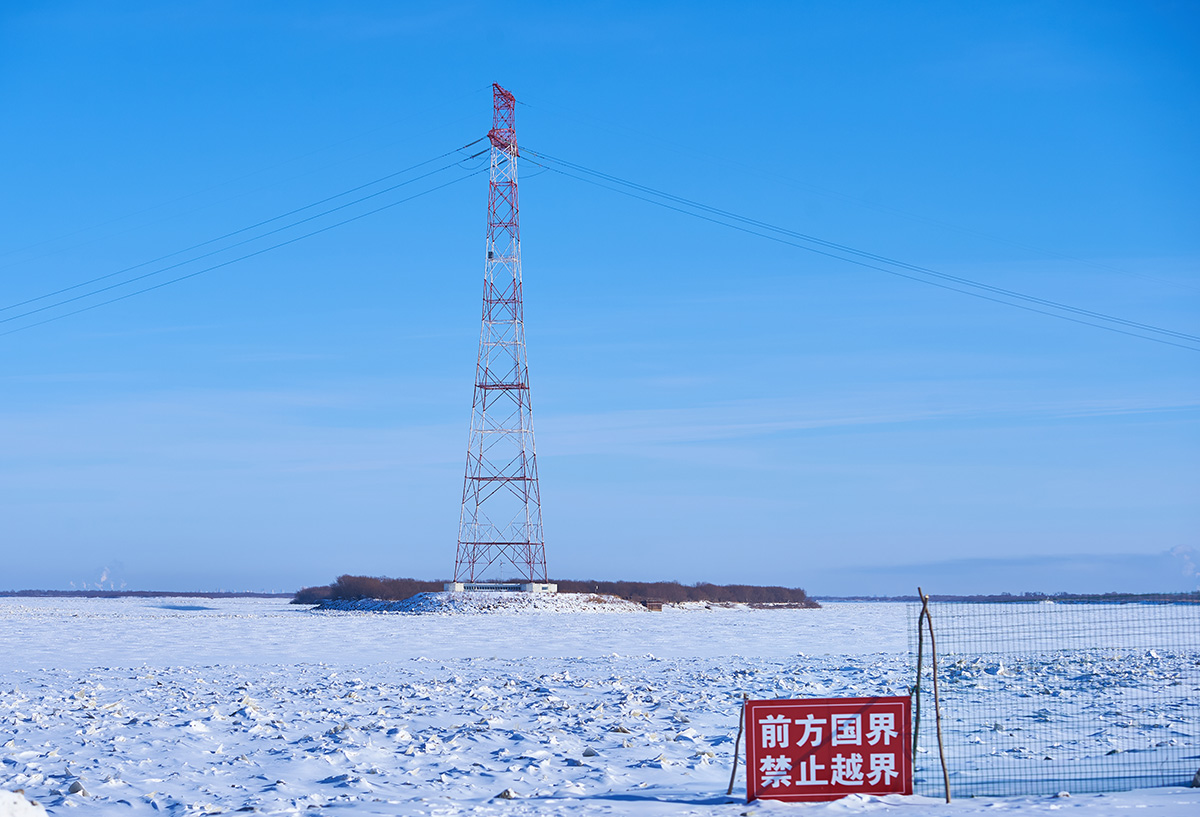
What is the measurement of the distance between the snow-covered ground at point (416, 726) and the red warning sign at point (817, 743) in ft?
0.65

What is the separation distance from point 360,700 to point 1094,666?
14.2m

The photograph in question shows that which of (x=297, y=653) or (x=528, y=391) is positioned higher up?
(x=528, y=391)

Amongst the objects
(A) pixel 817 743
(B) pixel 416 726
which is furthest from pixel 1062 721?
(B) pixel 416 726

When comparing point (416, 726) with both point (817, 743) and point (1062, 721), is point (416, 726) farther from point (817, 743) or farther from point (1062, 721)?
point (1062, 721)

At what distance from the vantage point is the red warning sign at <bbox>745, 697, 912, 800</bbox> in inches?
370

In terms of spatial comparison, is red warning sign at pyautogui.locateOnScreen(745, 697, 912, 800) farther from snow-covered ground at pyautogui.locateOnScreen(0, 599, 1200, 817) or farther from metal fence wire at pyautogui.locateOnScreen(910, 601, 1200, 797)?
metal fence wire at pyautogui.locateOnScreen(910, 601, 1200, 797)

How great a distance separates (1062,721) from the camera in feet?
45.4

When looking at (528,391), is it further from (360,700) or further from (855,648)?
(360,700)

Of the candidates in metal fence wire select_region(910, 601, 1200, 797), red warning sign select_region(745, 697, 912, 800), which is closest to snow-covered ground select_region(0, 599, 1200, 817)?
red warning sign select_region(745, 697, 912, 800)

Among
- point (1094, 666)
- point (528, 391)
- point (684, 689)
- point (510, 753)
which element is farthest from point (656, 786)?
point (528, 391)

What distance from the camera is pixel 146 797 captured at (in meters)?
9.75

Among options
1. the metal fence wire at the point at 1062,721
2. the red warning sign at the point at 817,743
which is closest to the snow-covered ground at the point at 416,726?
the red warning sign at the point at 817,743

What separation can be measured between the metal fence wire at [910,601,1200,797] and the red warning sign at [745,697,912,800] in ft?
3.44

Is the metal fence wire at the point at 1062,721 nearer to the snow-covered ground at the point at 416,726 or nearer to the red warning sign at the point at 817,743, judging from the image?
the snow-covered ground at the point at 416,726
